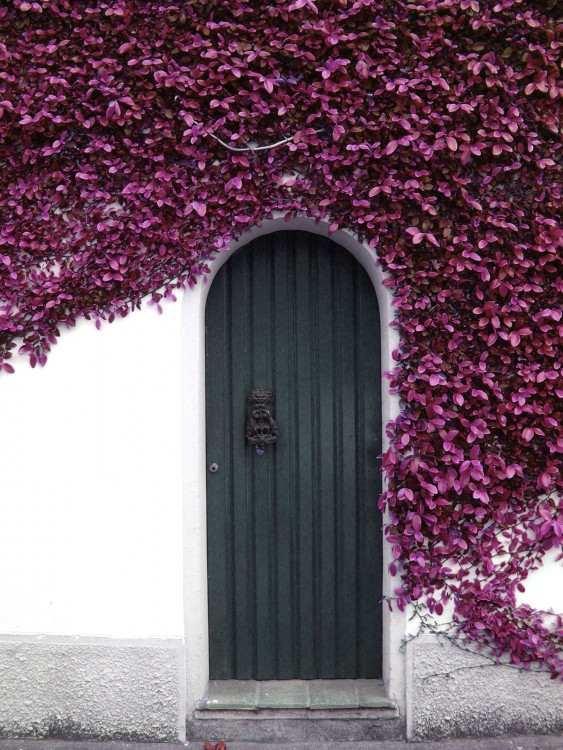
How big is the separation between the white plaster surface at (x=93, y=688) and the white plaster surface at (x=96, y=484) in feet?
0.31

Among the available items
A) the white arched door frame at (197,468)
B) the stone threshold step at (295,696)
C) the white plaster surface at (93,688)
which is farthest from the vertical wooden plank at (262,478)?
the white plaster surface at (93,688)

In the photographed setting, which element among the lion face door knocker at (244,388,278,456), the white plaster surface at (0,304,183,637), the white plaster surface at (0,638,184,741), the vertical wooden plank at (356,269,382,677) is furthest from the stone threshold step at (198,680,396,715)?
the lion face door knocker at (244,388,278,456)

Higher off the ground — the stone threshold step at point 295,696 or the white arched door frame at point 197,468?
the white arched door frame at point 197,468

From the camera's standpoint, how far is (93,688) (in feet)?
10.2

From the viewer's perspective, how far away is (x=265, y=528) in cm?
336

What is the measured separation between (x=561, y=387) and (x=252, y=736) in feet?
8.26

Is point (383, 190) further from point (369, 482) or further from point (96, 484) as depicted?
point (96, 484)

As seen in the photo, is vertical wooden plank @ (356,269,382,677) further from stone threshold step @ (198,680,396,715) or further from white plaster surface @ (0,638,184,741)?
white plaster surface @ (0,638,184,741)

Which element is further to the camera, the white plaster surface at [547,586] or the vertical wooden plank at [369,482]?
the vertical wooden plank at [369,482]

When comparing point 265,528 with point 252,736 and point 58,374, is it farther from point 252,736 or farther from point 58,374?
point 58,374

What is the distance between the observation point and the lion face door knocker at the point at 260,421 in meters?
3.25

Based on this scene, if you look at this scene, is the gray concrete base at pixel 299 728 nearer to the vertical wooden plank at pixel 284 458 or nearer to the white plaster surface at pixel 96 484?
the vertical wooden plank at pixel 284 458

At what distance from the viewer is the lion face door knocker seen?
3254 millimetres

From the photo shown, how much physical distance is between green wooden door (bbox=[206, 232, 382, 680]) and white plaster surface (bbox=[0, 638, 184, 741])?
37 cm
